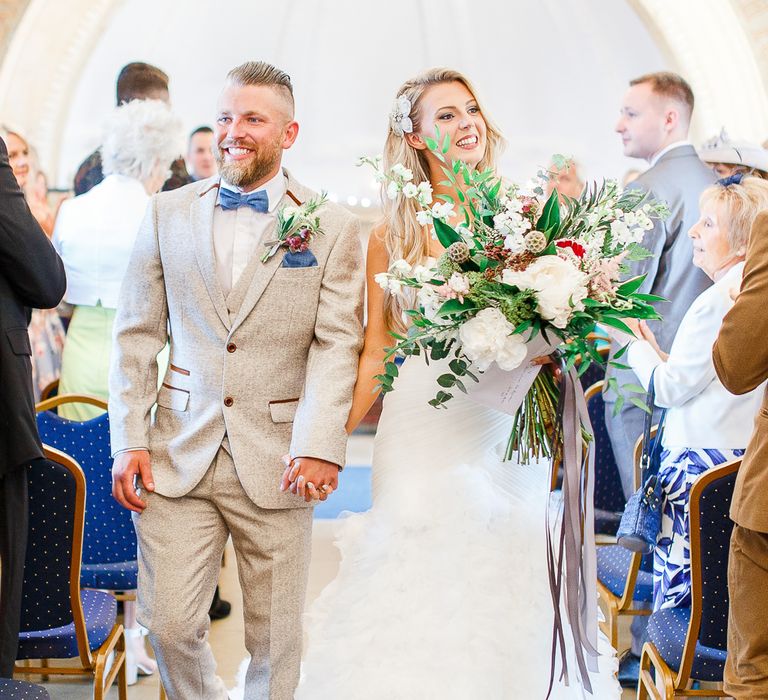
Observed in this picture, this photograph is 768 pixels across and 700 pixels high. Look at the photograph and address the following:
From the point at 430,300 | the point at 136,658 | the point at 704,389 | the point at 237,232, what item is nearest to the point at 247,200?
the point at 237,232

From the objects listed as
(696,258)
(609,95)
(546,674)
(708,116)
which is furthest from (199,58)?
(546,674)

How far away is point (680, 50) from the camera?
987cm

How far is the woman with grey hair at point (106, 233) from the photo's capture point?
4672 mm

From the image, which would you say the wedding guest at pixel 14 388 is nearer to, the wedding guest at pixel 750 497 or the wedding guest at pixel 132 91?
the wedding guest at pixel 750 497

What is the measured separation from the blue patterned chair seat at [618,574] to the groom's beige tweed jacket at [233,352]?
4.33ft

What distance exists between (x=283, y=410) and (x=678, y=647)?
4.35 ft

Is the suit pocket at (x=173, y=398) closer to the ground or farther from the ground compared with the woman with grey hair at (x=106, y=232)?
closer to the ground

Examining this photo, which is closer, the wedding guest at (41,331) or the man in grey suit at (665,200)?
the man in grey suit at (665,200)

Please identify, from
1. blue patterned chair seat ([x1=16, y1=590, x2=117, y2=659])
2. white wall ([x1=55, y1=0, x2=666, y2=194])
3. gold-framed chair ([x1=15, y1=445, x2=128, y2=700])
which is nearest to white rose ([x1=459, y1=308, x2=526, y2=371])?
gold-framed chair ([x1=15, y1=445, x2=128, y2=700])

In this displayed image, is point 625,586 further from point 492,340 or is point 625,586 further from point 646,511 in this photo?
point 492,340

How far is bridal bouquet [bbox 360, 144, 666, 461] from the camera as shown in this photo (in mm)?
2666

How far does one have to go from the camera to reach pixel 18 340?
9.83 feet

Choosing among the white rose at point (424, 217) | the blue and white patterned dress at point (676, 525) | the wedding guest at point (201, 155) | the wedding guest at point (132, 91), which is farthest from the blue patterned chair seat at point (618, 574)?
the wedding guest at point (201, 155)

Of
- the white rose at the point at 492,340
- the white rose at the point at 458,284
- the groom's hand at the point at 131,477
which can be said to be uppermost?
the white rose at the point at 458,284
